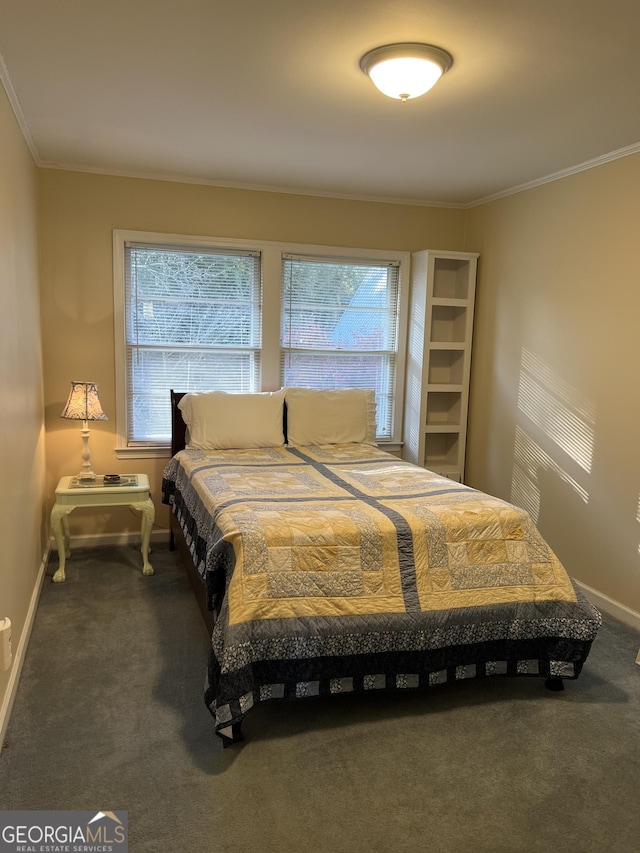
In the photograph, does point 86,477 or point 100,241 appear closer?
point 86,477

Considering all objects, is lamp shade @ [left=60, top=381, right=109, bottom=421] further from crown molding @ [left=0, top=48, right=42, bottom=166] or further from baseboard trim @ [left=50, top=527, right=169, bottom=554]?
crown molding @ [left=0, top=48, right=42, bottom=166]

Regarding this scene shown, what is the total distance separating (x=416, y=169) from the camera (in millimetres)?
3721

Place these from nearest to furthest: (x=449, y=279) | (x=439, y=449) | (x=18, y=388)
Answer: (x=18, y=388) → (x=449, y=279) → (x=439, y=449)

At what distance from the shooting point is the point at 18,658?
2.55 metres

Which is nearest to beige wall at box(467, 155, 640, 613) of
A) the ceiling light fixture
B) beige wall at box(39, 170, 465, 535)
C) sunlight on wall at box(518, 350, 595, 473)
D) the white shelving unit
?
sunlight on wall at box(518, 350, 595, 473)

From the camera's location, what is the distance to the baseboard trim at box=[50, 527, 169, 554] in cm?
415

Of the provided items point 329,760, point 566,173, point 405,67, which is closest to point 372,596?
point 329,760

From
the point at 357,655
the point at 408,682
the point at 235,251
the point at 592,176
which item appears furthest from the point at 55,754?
the point at 592,176

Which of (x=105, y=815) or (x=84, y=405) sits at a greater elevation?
(x=84, y=405)

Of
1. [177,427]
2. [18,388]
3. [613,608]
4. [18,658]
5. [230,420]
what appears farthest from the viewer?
[177,427]

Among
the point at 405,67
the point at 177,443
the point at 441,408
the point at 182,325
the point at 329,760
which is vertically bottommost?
the point at 329,760

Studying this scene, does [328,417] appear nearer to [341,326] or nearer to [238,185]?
[341,326]

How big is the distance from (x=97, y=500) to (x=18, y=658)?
1.19 metres

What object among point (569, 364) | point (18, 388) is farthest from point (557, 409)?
point (18, 388)
